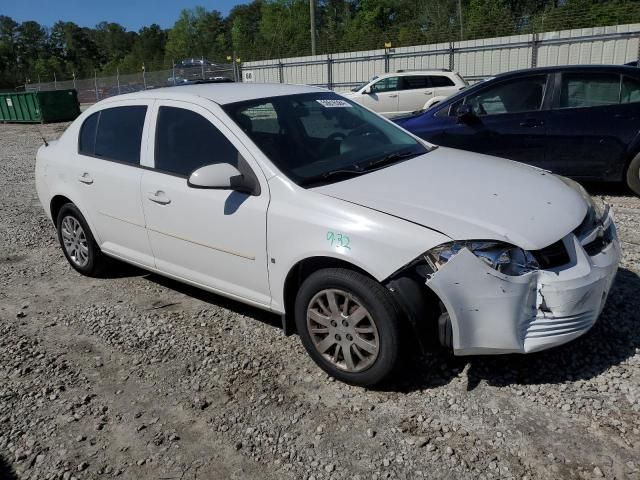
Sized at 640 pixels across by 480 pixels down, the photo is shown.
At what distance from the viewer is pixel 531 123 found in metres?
6.58

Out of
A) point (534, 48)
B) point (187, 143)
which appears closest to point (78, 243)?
point (187, 143)

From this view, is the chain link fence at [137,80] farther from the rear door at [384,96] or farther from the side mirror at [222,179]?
the side mirror at [222,179]

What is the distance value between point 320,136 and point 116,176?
162 centimetres

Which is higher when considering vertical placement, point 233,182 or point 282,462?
point 233,182

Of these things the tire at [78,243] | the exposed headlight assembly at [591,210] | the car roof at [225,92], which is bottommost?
the tire at [78,243]

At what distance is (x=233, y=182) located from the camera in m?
3.38

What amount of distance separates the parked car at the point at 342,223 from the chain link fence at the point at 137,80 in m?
25.3

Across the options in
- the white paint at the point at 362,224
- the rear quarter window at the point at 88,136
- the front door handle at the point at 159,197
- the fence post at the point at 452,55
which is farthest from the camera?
A: the fence post at the point at 452,55

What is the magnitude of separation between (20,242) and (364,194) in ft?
16.4

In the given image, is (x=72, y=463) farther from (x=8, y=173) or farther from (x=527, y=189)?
(x=8, y=173)

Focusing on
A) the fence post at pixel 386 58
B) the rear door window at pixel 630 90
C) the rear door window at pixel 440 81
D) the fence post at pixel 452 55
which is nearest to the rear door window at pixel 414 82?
the rear door window at pixel 440 81

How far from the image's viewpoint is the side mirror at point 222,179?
3.35m

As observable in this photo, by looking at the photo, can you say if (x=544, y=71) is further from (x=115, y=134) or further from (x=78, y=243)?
(x=78, y=243)

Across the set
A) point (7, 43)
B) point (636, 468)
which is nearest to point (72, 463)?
point (636, 468)
